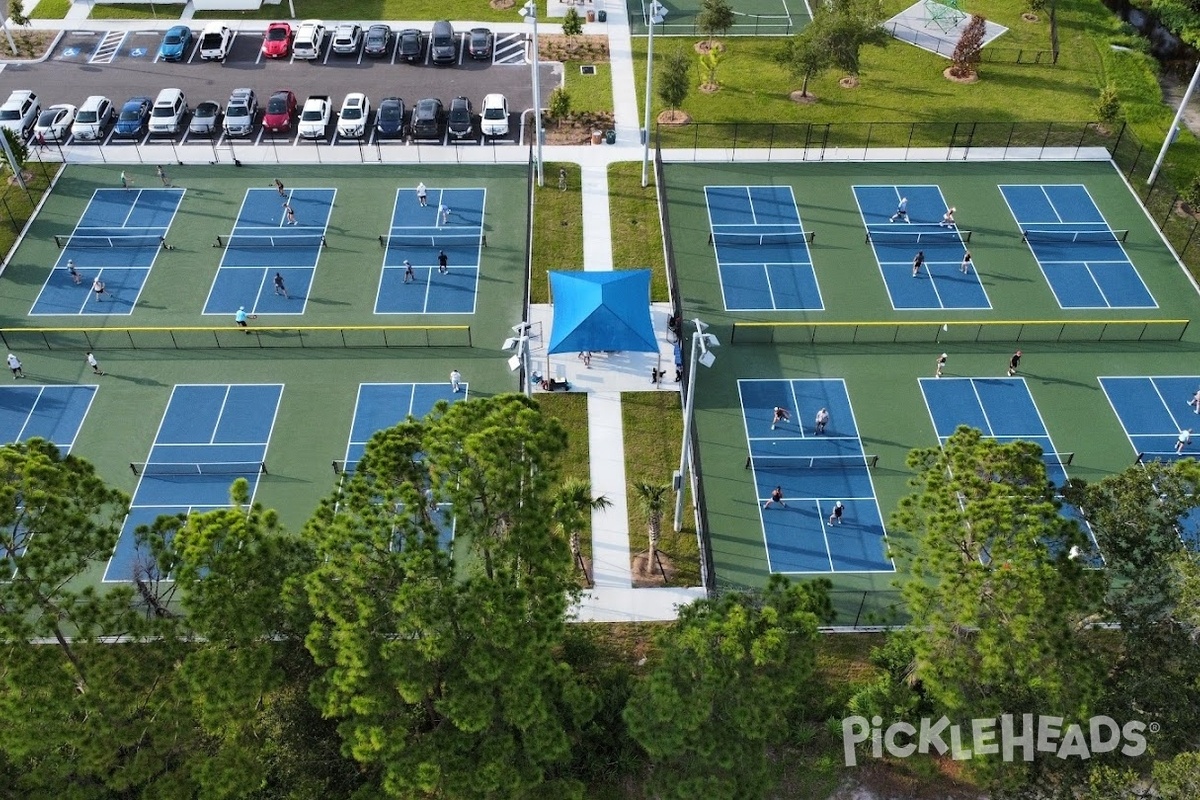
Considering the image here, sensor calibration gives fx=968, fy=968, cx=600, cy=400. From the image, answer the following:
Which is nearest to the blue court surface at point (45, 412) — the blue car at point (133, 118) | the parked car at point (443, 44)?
the blue car at point (133, 118)

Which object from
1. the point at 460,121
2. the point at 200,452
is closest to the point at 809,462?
the point at 200,452

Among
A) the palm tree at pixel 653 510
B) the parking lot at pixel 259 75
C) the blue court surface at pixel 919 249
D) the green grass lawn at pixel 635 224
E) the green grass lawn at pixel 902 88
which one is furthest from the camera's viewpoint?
the parking lot at pixel 259 75

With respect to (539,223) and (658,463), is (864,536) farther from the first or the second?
(539,223)

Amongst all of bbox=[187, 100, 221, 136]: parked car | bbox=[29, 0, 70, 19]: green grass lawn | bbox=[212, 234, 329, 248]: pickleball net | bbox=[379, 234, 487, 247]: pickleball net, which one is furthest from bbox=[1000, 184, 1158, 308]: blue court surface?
bbox=[29, 0, 70, 19]: green grass lawn

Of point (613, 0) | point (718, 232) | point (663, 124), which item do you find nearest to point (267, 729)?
point (718, 232)

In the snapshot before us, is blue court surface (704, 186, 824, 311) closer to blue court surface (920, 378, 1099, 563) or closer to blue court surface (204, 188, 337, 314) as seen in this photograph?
blue court surface (920, 378, 1099, 563)

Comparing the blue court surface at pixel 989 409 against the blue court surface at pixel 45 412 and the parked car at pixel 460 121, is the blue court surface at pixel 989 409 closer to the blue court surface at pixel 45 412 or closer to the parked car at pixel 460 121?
the parked car at pixel 460 121
